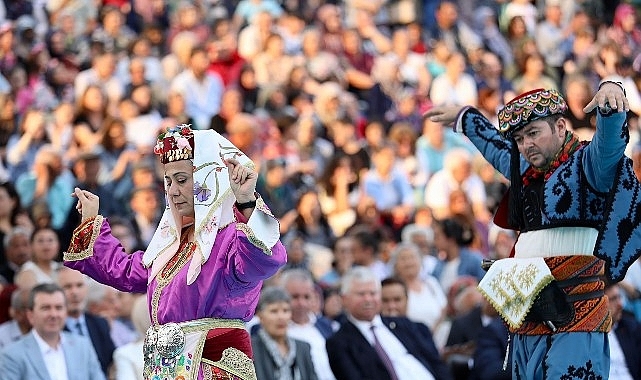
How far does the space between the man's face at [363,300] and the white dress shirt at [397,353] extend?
78mm

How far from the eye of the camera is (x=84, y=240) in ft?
23.8


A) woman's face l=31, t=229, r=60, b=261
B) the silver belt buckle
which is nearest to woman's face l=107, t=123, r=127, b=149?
woman's face l=31, t=229, r=60, b=261

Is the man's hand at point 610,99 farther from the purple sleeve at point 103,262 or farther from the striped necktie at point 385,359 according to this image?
the striped necktie at point 385,359

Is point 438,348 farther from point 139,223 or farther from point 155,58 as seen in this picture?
point 155,58

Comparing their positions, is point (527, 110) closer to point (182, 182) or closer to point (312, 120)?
point (182, 182)

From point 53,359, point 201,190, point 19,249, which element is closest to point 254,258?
point 201,190

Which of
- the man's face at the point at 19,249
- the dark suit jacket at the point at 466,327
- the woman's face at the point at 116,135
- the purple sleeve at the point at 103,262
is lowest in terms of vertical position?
the dark suit jacket at the point at 466,327

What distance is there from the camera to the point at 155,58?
59.0 feet

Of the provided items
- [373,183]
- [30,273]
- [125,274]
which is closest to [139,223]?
[30,273]

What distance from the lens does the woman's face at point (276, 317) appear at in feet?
33.6

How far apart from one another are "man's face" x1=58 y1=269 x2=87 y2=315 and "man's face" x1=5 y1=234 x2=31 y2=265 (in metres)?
1.25

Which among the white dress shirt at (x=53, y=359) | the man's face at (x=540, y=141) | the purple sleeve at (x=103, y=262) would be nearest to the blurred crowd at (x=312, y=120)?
the white dress shirt at (x=53, y=359)

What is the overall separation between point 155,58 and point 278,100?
160cm

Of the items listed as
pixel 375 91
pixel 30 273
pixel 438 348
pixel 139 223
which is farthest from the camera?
pixel 375 91
